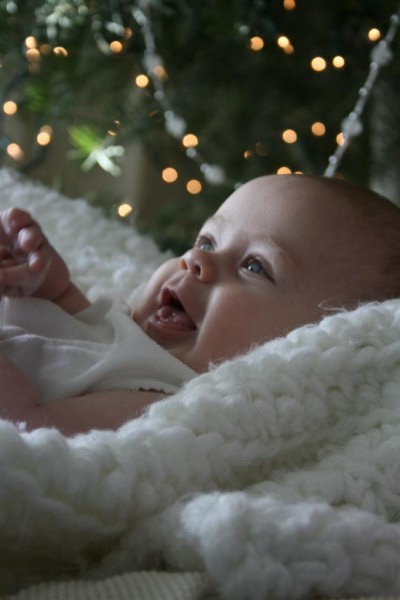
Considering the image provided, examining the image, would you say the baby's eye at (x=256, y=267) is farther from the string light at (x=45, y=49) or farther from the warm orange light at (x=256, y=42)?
the string light at (x=45, y=49)

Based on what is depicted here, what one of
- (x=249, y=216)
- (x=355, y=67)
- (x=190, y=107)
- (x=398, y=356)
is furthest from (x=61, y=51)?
(x=398, y=356)

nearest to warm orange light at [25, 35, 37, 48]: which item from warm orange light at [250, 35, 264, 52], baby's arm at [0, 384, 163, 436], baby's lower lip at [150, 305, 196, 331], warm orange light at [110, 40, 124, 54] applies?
warm orange light at [110, 40, 124, 54]

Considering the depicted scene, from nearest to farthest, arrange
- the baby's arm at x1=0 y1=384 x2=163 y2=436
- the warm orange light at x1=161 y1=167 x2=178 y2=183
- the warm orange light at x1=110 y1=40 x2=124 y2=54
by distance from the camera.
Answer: the baby's arm at x1=0 y1=384 x2=163 y2=436
the warm orange light at x1=110 y1=40 x2=124 y2=54
the warm orange light at x1=161 y1=167 x2=178 y2=183

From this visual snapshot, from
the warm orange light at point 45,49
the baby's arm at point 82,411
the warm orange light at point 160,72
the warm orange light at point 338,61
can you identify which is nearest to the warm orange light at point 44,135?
the warm orange light at point 45,49

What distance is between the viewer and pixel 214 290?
955 millimetres

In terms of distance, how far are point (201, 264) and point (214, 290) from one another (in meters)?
0.03

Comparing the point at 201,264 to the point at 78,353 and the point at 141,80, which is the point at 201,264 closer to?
the point at 78,353

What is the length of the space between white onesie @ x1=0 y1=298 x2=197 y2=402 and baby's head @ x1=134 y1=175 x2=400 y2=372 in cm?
4

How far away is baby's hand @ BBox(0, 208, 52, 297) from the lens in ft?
3.05

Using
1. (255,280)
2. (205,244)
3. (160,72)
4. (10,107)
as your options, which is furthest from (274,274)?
(10,107)

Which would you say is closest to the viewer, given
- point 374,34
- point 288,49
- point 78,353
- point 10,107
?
point 78,353

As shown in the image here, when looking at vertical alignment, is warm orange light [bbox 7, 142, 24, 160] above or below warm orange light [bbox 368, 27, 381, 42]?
below

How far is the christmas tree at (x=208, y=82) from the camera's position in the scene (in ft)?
5.86

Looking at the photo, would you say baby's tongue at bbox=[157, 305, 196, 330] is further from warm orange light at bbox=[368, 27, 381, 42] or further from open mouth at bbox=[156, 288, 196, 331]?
warm orange light at bbox=[368, 27, 381, 42]
